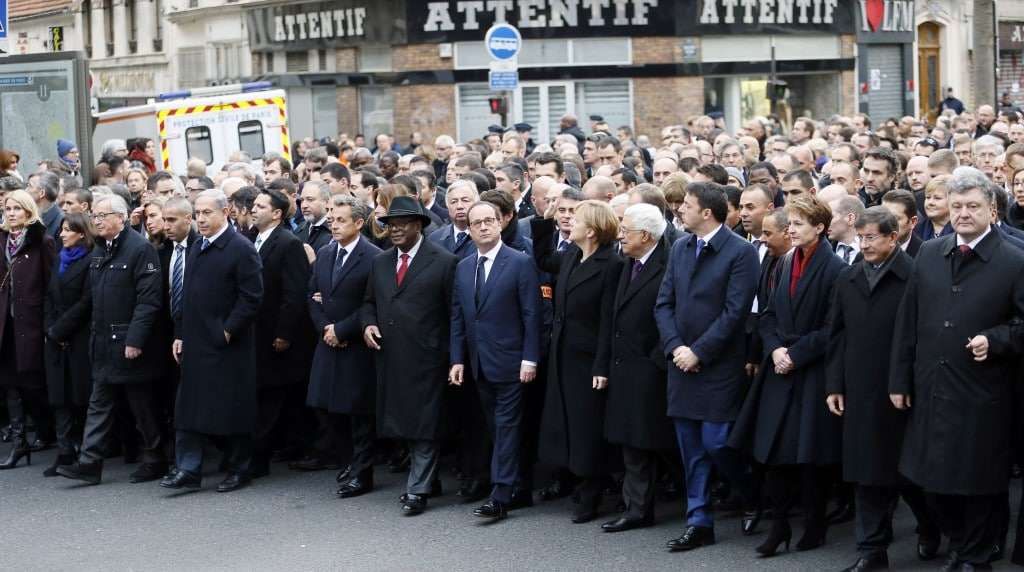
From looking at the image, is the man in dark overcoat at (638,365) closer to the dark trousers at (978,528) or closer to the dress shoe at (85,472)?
the dark trousers at (978,528)

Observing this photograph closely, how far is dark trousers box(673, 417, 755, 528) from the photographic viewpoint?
30.5 ft

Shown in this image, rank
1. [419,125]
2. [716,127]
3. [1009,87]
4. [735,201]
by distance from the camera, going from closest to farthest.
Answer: [735,201] < [716,127] < [419,125] < [1009,87]

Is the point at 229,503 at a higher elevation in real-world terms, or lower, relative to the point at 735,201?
lower

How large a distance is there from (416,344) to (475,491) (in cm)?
106

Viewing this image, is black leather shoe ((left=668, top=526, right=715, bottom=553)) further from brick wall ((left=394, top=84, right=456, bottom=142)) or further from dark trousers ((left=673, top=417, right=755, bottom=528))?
brick wall ((left=394, top=84, right=456, bottom=142))

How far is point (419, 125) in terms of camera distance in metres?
34.5

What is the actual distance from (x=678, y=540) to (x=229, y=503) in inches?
128

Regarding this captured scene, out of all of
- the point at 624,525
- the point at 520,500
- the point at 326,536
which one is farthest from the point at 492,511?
the point at 326,536

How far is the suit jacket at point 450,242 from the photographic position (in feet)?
36.8

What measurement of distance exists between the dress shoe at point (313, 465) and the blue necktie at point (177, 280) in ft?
4.83

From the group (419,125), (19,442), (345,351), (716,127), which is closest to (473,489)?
(345,351)

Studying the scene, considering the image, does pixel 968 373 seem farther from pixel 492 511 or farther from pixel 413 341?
pixel 413 341

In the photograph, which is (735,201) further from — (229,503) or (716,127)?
(716,127)

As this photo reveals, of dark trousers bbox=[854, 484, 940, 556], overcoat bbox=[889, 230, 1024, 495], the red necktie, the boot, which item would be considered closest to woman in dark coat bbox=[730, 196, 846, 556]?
dark trousers bbox=[854, 484, 940, 556]
